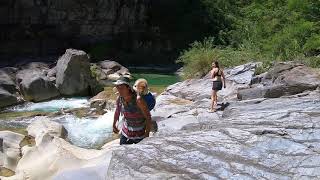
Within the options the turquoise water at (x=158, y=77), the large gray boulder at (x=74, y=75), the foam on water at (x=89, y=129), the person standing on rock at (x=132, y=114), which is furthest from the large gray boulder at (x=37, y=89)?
the person standing on rock at (x=132, y=114)

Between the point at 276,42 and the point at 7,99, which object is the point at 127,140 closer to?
the point at 276,42

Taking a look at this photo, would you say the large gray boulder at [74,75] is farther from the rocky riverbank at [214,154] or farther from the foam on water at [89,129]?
the rocky riverbank at [214,154]

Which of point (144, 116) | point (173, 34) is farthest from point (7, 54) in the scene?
point (144, 116)

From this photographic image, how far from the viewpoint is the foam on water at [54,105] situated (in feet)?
63.6

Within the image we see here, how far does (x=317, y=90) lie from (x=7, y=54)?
30.2 m

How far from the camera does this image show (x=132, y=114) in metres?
6.61

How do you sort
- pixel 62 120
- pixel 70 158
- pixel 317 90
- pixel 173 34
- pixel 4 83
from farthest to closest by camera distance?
pixel 173 34 → pixel 4 83 → pixel 62 120 → pixel 317 90 → pixel 70 158

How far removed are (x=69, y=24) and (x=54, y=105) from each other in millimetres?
23113

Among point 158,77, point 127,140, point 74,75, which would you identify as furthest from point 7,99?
point 127,140

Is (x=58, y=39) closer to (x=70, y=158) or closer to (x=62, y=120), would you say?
(x=62, y=120)

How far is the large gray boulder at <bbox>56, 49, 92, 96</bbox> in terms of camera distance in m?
22.4

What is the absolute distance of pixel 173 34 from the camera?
4400 centimetres

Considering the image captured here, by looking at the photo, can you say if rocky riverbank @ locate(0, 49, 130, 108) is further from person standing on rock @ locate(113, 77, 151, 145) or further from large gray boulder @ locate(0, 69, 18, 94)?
person standing on rock @ locate(113, 77, 151, 145)

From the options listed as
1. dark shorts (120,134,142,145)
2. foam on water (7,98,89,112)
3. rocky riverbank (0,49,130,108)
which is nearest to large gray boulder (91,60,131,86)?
rocky riverbank (0,49,130,108)
